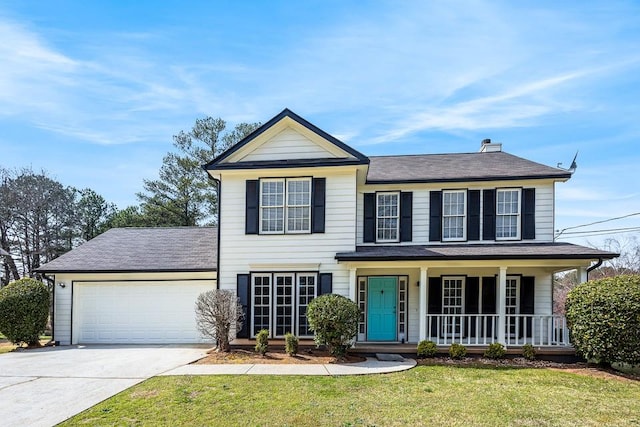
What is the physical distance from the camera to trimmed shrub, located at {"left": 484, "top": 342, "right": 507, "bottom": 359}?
1048cm

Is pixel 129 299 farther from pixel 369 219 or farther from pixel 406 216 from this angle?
pixel 406 216

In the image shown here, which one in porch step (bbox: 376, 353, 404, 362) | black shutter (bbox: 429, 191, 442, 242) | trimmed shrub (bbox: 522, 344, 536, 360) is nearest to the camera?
porch step (bbox: 376, 353, 404, 362)

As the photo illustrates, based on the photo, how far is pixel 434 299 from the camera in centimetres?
1263

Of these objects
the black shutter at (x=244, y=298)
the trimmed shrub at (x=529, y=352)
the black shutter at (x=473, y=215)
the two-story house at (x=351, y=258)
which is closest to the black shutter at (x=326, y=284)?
the two-story house at (x=351, y=258)

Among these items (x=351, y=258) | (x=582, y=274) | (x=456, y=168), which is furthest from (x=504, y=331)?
(x=456, y=168)

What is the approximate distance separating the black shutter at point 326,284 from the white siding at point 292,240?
11 centimetres

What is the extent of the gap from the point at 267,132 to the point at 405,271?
20.8 feet

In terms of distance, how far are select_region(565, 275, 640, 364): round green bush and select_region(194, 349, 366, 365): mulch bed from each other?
5568 mm

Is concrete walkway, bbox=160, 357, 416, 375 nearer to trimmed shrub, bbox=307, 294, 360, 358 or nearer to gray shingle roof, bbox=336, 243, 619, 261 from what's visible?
trimmed shrub, bbox=307, 294, 360, 358

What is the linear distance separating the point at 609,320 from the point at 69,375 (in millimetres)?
12503

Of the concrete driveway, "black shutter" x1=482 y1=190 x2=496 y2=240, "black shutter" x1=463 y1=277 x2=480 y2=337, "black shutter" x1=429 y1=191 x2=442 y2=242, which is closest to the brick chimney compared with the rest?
"black shutter" x1=482 y1=190 x2=496 y2=240

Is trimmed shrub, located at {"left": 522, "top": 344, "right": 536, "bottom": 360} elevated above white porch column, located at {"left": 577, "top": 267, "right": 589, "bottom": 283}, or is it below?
below

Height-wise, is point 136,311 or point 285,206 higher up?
point 285,206

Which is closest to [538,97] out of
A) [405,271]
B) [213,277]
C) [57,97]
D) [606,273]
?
[405,271]
